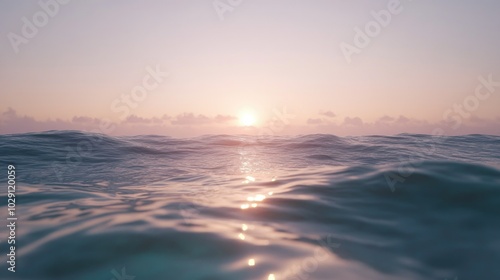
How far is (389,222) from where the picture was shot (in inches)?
196

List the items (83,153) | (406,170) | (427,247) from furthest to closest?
(83,153)
(406,170)
(427,247)

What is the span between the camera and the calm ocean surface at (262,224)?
11.3ft

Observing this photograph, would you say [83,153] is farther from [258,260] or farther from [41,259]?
[258,260]

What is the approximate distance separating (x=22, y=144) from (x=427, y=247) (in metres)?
16.2

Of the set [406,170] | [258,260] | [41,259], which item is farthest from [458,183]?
[41,259]
